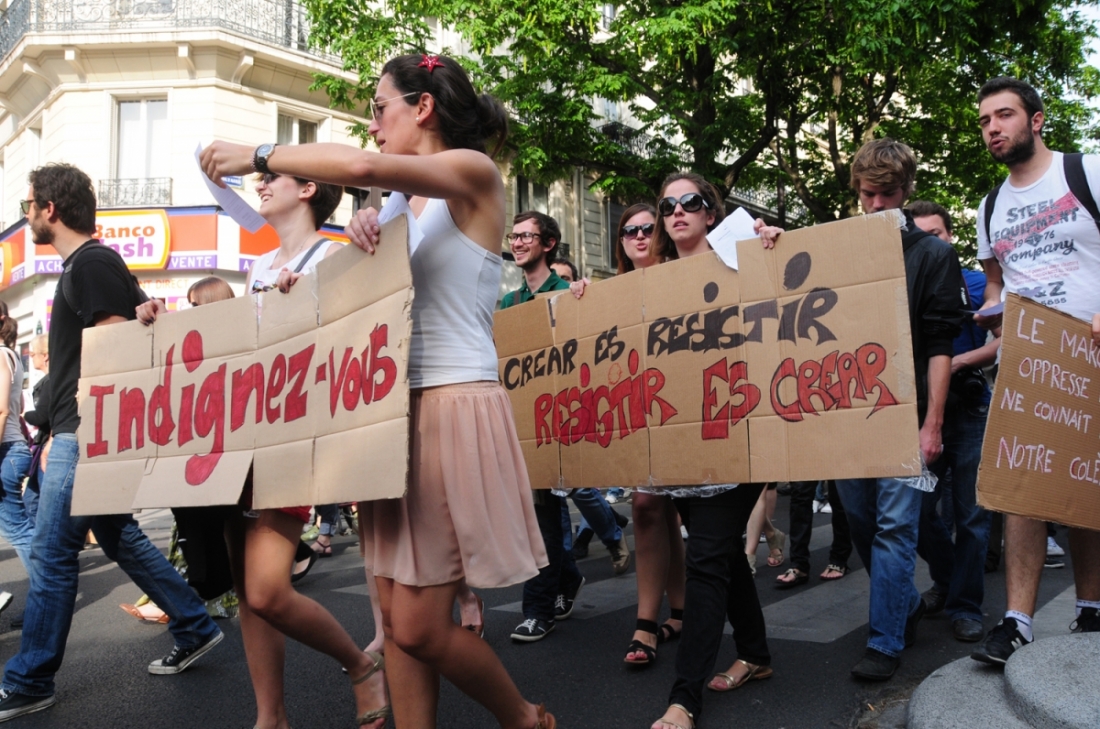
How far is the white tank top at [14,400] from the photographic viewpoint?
5.51 meters

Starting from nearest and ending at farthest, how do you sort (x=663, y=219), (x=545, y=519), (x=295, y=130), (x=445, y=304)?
(x=445, y=304), (x=663, y=219), (x=545, y=519), (x=295, y=130)

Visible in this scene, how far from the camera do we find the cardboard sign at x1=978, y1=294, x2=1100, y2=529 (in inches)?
120

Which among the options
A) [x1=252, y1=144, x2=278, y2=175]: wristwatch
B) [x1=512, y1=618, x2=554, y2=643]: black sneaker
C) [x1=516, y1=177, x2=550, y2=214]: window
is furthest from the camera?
[x1=516, y1=177, x2=550, y2=214]: window

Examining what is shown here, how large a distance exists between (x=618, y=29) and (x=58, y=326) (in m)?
13.1

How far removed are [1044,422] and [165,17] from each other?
19367 millimetres

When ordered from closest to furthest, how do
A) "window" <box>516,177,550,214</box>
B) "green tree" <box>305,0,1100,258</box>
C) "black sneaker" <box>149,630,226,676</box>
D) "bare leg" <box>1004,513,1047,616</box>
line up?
1. "bare leg" <box>1004,513,1047,616</box>
2. "black sneaker" <box>149,630,226,676</box>
3. "green tree" <box>305,0,1100,258</box>
4. "window" <box>516,177,550,214</box>

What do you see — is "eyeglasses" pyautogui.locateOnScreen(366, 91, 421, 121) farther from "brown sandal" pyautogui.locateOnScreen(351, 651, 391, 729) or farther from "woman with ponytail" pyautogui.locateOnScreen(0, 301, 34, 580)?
"woman with ponytail" pyautogui.locateOnScreen(0, 301, 34, 580)

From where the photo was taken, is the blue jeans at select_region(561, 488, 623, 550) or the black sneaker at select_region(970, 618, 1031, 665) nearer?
the black sneaker at select_region(970, 618, 1031, 665)

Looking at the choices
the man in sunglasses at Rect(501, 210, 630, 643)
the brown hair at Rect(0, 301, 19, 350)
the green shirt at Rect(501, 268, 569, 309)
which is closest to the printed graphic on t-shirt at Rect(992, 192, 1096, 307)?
the man in sunglasses at Rect(501, 210, 630, 643)

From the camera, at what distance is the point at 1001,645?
10.1 feet

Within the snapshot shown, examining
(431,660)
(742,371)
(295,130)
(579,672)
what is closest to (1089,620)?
(742,371)

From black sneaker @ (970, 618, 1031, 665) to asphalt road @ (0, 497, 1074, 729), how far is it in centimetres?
35

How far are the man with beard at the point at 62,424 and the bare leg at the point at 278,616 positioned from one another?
108 cm

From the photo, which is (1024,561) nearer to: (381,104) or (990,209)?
(990,209)
